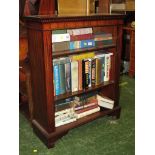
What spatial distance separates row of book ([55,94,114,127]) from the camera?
6.68 feet

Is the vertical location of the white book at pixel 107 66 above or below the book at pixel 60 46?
below

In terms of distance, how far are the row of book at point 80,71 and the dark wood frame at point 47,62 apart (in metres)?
0.07

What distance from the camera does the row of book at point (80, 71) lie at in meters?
1.91

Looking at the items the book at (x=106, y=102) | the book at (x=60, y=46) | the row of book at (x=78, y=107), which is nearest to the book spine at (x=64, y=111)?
the row of book at (x=78, y=107)

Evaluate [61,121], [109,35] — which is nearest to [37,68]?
[61,121]

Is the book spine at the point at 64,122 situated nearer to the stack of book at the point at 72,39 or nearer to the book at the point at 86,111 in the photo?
the book at the point at 86,111

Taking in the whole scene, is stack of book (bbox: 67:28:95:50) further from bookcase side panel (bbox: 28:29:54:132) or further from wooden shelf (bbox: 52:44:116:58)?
bookcase side panel (bbox: 28:29:54:132)

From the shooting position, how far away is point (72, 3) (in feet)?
9.23

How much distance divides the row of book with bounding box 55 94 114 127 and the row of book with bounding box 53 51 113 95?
0.18 meters

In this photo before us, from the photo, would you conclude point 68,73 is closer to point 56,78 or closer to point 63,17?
point 56,78

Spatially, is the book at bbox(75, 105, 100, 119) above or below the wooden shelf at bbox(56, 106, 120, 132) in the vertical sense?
above

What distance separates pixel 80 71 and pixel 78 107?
1.23ft

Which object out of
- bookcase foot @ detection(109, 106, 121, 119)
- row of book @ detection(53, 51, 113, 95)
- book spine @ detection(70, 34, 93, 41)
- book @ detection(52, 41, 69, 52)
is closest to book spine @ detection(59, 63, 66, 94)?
row of book @ detection(53, 51, 113, 95)

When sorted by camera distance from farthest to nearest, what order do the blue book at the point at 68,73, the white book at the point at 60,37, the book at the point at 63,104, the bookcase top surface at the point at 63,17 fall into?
1. the book at the point at 63,104
2. the blue book at the point at 68,73
3. the white book at the point at 60,37
4. the bookcase top surface at the point at 63,17
